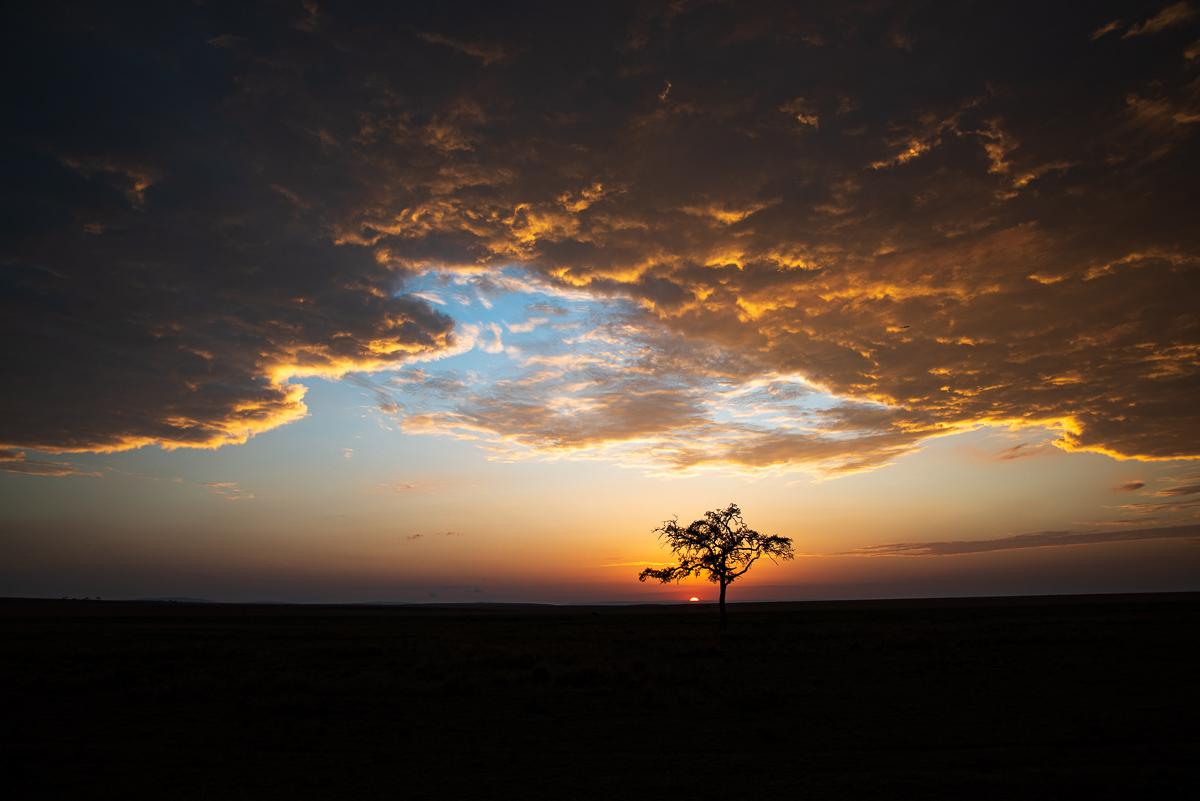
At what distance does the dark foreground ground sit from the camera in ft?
39.1

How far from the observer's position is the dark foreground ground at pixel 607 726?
11930 millimetres

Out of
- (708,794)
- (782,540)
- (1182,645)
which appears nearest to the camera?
(708,794)

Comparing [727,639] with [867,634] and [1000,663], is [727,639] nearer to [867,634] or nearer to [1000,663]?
[867,634]

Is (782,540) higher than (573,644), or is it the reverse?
(782,540)

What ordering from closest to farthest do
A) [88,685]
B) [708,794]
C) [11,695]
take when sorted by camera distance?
[708,794] → [11,695] → [88,685]

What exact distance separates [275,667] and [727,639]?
27.6 meters

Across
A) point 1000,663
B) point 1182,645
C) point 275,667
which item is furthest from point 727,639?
point 275,667

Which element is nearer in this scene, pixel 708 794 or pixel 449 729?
pixel 708 794

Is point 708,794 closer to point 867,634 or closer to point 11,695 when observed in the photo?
point 11,695

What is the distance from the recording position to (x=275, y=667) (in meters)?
27.5

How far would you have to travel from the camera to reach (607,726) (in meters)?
17.0

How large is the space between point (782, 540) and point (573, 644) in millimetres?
21271

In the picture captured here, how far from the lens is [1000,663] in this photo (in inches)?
1064

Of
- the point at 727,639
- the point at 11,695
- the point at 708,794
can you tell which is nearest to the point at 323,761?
the point at 708,794
